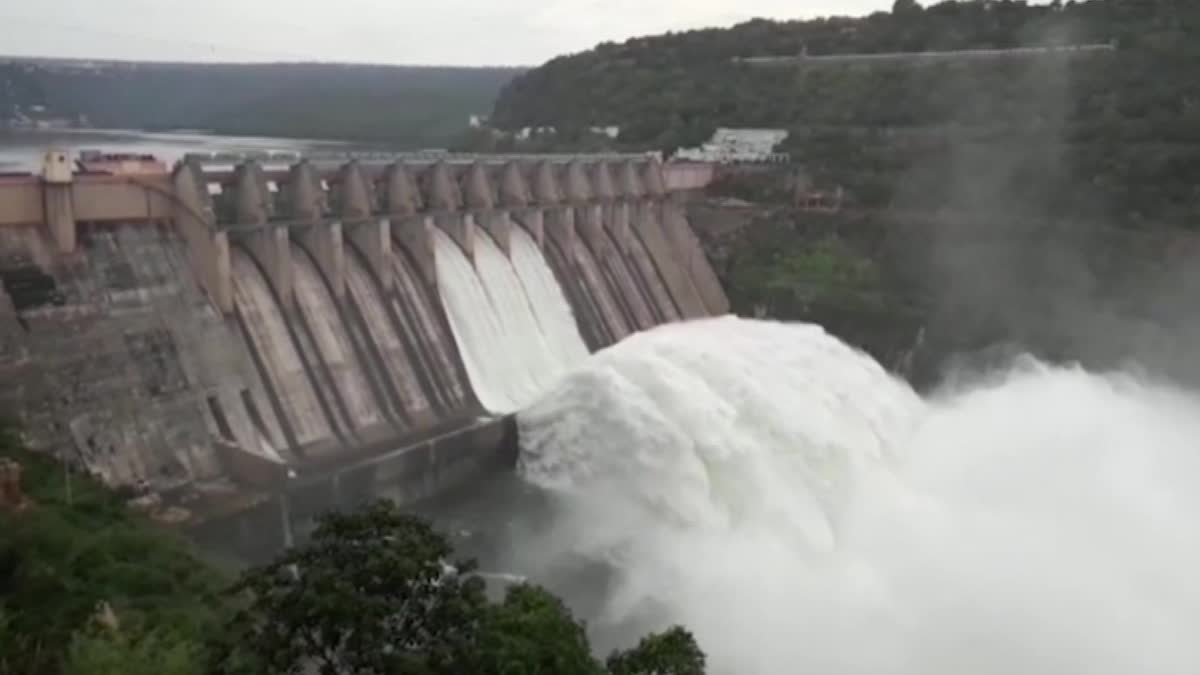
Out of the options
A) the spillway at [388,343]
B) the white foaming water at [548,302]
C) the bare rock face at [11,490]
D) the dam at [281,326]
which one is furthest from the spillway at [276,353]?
the white foaming water at [548,302]

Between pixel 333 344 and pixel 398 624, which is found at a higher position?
pixel 398 624

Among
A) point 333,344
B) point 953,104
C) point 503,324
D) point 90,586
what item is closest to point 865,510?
point 503,324

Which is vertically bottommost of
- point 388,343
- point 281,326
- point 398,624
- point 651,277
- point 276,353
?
point 651,277

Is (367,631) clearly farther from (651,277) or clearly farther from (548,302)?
(651,277)

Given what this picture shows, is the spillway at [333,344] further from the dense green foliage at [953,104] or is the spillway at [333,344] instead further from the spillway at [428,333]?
the dense green foliage at [953,104]

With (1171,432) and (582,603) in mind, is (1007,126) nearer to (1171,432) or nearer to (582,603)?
(1171,432)

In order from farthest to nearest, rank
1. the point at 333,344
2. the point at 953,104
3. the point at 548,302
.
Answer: the point at 953,104 → the point at 548,302 → the point at 333,344
